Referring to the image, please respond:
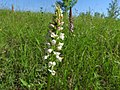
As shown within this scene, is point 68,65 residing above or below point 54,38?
below

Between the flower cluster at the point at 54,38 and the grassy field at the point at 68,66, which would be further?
the grassy field at the point at 68,66

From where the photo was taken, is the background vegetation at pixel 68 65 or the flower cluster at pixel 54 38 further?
the background vegetation at pixel 68 65

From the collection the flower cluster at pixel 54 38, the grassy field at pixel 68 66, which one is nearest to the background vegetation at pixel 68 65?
the grassy field at pixel 68 66

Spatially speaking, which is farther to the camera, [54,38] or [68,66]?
[68,66]

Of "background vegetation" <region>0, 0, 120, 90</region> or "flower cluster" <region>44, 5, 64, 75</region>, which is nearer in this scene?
"flower cluster" <region>44, 5, 64, 75</region>

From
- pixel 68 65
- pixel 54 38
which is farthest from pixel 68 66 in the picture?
pixel 54 38

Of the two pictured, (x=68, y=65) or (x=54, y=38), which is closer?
(x=54, y=38)

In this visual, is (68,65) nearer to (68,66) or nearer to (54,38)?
(68,66)

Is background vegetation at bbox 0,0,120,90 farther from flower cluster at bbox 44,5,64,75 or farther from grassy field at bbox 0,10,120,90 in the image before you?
flower cluster at bbox 44,5,64,75

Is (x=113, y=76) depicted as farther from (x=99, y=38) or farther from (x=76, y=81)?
(x=99, y=38)

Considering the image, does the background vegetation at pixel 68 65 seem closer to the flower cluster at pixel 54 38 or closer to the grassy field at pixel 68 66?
the grassy field at pixel 68 66

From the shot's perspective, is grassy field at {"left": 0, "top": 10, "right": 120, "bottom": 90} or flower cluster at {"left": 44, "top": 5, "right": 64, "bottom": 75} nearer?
flower cluster at {"left": 44, "top": 5, "right": 64, "bottom": 75}

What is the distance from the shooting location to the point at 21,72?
142 inches

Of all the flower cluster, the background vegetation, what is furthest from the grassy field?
the flower cluster
